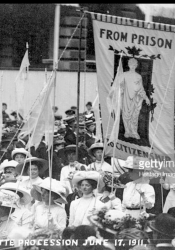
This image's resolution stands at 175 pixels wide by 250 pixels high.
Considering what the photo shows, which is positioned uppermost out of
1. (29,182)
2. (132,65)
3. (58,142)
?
(132,65)

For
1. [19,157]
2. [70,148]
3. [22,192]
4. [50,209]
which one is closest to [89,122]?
[70,148]

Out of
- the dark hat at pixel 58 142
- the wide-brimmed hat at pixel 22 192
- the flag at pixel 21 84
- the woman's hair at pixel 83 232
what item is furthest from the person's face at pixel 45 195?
the flag at pixel 21 84

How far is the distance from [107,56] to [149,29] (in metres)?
0.50

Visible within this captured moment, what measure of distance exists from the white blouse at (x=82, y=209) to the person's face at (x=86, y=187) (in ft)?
0.13

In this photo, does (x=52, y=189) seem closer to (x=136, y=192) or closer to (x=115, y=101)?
(x=136, y=192)

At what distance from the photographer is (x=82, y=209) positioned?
7566 millimetres

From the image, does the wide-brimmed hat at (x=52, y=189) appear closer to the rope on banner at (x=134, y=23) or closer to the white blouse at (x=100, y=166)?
the white blouse at (x=100, y=166)

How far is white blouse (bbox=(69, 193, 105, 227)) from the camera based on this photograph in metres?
7.48

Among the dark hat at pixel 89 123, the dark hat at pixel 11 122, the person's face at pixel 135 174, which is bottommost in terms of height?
the person's face at pixel 135 174

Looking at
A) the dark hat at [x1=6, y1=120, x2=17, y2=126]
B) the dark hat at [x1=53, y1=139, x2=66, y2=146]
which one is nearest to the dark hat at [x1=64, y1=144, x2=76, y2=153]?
the dark hat at [x1=53, y1=139, x2=66, y2=146]

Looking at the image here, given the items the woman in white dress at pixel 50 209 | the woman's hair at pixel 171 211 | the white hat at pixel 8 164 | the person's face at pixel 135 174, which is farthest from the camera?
the white hat at pixel 8 164

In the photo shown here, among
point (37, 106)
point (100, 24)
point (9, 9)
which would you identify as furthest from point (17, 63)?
point (100, 24)

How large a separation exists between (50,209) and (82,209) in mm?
304

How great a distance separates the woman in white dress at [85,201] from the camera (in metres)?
7.50
